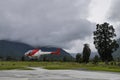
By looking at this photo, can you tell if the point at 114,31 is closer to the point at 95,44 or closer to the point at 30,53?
the point at 95,44

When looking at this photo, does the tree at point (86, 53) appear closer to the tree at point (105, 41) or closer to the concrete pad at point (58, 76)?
the tree at point (105, 41)

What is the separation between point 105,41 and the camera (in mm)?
119688

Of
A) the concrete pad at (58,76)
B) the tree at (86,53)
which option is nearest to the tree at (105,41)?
the tree at (86,53)

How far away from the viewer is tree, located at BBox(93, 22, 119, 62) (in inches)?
4616

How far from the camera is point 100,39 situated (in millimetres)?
121000

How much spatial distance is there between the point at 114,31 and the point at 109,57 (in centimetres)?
1139

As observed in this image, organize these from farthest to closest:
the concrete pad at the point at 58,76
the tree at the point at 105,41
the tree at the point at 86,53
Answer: the tree at the point at 86,53
the tree at the point at 105,41
the concrete pad at the point at 58,76

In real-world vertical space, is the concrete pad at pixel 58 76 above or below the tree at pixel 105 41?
below

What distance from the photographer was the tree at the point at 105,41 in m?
117

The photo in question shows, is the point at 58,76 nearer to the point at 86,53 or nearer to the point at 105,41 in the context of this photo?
the point at 105,41

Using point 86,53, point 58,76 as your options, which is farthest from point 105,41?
point 58,76

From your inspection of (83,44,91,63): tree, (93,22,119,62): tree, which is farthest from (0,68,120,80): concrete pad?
(83,44,91,63): tree

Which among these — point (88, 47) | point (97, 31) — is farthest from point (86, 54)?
point (97, 31)

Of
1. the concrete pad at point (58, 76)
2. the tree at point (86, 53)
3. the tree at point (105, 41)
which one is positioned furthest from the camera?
the tree at point (86, 53)
